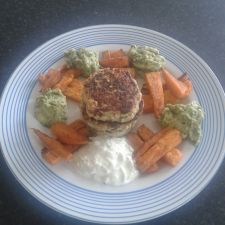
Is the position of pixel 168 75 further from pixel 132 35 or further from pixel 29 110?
pixel 29 110

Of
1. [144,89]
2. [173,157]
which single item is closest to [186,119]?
[173,157]

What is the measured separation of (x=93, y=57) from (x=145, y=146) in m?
0.55

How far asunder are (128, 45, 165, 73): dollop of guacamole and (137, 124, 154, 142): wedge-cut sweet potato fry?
0.33 metres

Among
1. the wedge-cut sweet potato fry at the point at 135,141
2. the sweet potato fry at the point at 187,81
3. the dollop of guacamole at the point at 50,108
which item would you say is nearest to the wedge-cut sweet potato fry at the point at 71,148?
the dollop of guacamole at the point at 50,108

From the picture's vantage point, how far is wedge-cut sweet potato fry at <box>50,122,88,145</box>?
6.06ft

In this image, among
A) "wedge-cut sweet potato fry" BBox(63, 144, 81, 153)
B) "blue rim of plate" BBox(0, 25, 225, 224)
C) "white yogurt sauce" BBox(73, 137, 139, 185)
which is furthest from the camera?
"wedge-cut sweet potato fry" BBox(63, 144, 81, 153)

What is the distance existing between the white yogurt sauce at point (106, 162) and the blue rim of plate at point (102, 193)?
72mm

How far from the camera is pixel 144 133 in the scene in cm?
191

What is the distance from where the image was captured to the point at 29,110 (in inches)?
76.3

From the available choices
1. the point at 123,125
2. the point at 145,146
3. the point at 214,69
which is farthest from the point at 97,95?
the point at 214,69

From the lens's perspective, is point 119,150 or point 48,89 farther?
point 48,89

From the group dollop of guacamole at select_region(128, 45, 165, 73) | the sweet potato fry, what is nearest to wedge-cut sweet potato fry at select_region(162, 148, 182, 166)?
the sweet potato fry

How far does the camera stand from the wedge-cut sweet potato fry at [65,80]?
79.3 inches

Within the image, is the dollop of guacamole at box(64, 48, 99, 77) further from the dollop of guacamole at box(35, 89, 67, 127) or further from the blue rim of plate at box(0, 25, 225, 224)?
the dollop of guacamole at box(35, 89, 67, 127)
